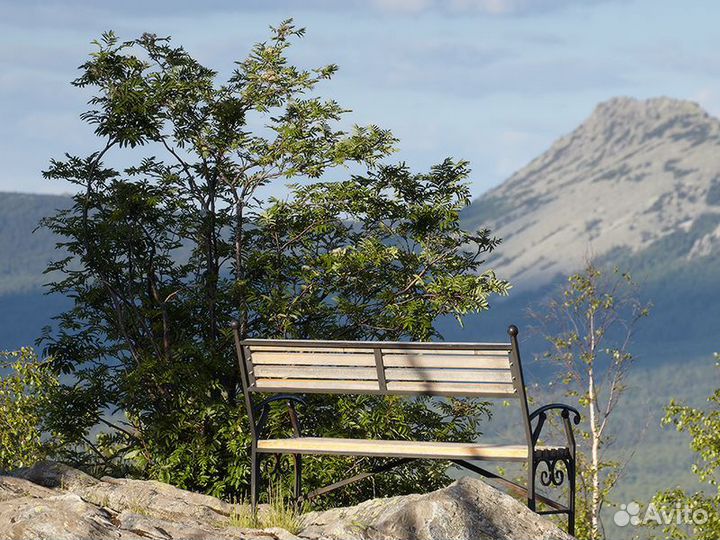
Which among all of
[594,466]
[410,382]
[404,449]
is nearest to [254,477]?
[404,449]

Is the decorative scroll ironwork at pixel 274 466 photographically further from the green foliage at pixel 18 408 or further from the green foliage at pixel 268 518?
the green foliage at pixel 18 408

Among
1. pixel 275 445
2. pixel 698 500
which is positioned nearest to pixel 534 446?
pixel 275 445

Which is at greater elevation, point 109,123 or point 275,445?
point 109,123

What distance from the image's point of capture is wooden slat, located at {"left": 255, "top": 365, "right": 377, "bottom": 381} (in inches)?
291

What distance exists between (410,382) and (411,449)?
16.1 inches

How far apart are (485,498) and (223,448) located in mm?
3779

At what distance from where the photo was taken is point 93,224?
10633 mm

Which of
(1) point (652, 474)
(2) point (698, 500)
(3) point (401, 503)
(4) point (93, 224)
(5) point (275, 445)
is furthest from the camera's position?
(1) point (652, 474)

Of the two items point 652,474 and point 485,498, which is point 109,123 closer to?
point 485,498

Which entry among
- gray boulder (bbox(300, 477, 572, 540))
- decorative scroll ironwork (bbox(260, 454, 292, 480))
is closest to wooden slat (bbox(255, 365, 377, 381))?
gray boulder (bbox(300, 477, 572, 540))

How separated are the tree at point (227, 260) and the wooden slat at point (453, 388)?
8.72 feet

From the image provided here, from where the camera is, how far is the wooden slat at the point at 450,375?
6895 millimetres

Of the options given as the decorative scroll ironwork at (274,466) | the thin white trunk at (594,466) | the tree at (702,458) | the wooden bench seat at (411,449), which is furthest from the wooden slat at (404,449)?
the thin white trunk at (594,466)

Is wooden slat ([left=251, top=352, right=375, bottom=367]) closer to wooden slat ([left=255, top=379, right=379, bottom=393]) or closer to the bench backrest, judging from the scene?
the bench backrest
